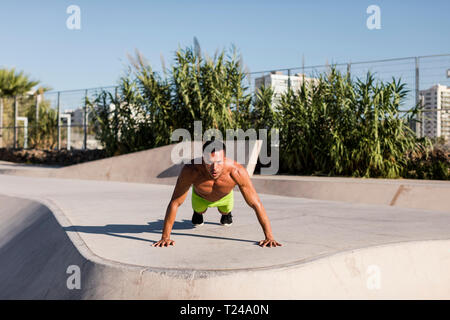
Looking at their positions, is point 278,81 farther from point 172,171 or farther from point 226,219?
point 226,219

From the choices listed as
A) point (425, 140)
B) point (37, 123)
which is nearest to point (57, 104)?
point (37, 123)

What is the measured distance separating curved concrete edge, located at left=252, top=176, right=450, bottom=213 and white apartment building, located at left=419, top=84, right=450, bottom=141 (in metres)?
4.02

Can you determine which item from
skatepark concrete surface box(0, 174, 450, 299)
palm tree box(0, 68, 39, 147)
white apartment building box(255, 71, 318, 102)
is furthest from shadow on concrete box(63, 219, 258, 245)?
palm tree box(0, 68, 39, 147)

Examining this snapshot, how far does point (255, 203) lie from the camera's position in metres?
3.77

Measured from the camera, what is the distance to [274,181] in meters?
8.68

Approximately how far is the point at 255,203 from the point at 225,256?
1.95ft

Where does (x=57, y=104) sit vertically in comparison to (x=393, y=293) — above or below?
above

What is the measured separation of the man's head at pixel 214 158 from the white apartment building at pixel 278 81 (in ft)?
25.4

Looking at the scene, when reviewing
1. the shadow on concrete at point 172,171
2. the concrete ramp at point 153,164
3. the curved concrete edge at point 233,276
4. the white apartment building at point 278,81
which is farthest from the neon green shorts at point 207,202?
the white apartment building at point 278,81

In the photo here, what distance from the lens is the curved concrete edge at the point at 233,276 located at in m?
2.83
